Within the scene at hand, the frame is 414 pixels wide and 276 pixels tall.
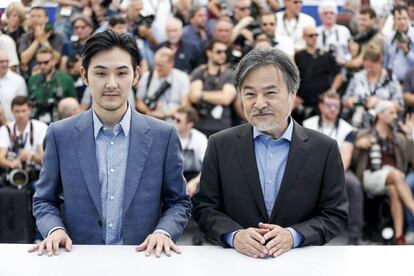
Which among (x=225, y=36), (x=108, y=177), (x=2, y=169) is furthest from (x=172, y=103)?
(x=108, y=177)

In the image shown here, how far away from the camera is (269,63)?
2.05 m

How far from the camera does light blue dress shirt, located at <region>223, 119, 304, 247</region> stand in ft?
7.07

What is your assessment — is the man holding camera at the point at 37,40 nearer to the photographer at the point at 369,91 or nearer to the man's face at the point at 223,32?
the man's face at the point at 223,32

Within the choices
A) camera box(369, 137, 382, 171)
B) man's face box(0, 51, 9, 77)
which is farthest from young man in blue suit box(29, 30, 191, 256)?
man's face box(0, 51, 9, 77)

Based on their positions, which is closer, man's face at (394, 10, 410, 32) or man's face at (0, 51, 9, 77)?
man's face at (394, 10, 410, 32)

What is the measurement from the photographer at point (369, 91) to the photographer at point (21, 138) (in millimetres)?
2295

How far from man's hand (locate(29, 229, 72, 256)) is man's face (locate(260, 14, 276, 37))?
11.8 feet

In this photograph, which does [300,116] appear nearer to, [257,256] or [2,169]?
[2,169]

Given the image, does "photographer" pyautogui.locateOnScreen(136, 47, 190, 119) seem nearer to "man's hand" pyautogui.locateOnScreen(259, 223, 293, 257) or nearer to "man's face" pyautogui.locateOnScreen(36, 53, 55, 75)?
"man's face" pyautogui.locateOnScreen(36, 53, 55, 75)

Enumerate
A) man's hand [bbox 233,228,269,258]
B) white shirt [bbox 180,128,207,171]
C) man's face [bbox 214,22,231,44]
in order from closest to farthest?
man's hand [bbox 233,228,269,258], white shirt [bbox 180,128,207,171], man's face [bbox 214,22,231,44]

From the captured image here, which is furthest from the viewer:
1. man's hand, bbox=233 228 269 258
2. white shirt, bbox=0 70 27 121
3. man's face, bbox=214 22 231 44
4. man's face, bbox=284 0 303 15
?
man's face, bbox=284 0 303 15

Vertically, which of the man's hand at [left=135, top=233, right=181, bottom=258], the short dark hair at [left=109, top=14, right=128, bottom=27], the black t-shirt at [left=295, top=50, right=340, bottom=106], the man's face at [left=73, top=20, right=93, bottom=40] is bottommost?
the man's hand at [left=135, top=233, right=181, bottom=258]

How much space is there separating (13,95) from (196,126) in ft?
4.67

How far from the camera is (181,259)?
6.37 feet
